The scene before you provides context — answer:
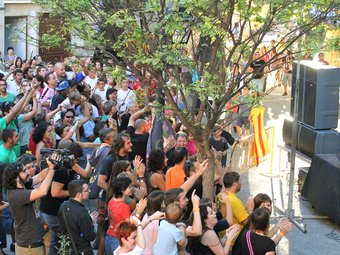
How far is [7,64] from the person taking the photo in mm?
20781

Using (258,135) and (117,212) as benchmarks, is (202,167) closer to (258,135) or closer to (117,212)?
(117,212)

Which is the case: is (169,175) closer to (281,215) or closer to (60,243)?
(60,243)

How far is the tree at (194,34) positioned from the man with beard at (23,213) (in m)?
1.71

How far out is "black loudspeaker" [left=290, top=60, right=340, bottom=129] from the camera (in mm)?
13562

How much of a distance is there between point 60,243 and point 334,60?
13.3 meters

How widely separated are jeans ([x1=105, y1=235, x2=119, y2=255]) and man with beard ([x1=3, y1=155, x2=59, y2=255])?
735 millimetres

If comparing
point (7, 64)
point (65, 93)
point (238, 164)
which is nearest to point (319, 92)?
point (238, 164)

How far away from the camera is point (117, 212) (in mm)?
8453

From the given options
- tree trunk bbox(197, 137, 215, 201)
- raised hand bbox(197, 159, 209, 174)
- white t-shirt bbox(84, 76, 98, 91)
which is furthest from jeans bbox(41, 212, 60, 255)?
white t-shirt bbox(84, 76, 98, 91)

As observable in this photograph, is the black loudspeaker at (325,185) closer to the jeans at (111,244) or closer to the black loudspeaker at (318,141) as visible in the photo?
the black loudspeaker at (318,141)

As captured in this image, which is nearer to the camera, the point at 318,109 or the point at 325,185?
the point at 325,185

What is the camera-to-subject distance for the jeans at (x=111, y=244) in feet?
28.5

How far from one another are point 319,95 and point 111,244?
6.22 meters

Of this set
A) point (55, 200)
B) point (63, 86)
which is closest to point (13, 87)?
point (63, 86)
